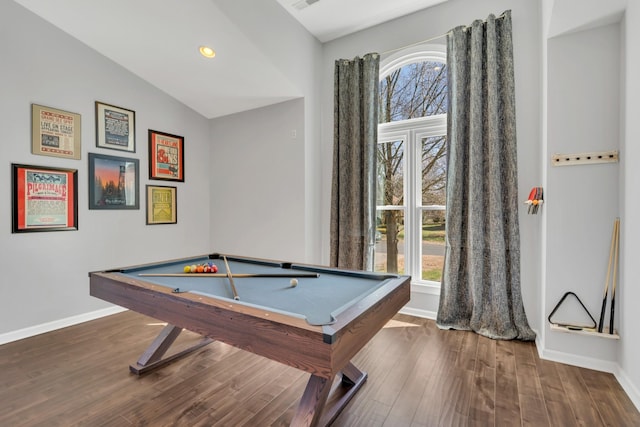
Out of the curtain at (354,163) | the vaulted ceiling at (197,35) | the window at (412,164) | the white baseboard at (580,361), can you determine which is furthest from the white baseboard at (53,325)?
the white baseboard at (580,361)

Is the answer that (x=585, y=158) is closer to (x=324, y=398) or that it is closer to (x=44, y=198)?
(x=324, y=398)

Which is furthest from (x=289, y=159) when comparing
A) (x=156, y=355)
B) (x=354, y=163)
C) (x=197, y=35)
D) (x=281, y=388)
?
(x=281, y=388)

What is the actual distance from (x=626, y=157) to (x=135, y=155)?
4643 mm

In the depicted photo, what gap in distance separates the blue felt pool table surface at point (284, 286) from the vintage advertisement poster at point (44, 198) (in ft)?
4.74

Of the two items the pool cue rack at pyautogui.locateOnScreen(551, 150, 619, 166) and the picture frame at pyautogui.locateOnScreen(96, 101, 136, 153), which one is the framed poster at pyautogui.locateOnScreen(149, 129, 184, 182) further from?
the pool cue rack at pyautogui.locateOnScreen(551, 150, 619, 166)

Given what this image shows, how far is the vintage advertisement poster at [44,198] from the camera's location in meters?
2.82

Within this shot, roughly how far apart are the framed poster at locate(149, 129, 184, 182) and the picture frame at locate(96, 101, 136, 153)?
0.80 ft

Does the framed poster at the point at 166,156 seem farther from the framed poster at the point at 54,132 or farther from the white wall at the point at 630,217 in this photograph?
the white wall at the point at 630,217

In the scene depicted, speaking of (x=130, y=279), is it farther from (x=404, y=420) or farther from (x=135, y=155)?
(x=135, y=155)

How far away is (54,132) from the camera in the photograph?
9.93 feet

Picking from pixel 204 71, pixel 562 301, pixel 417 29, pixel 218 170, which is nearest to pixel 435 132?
pixel 417 29

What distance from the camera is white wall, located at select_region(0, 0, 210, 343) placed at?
2.76 metres

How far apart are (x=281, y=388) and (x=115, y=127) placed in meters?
3.35

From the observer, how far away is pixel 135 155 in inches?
147
